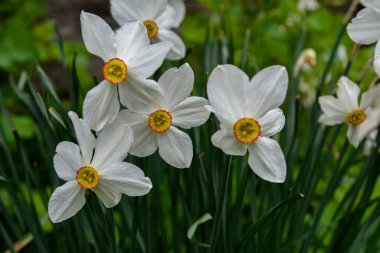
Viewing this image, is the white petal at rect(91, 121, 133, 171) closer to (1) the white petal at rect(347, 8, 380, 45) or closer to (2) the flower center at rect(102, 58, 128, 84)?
(2) the flower center at rect(102, 58, 128, 84)

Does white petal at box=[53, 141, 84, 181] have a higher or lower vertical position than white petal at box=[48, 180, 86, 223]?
higher

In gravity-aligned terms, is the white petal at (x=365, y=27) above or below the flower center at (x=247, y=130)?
above

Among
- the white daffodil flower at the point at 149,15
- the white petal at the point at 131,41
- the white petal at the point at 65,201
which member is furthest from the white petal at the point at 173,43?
the white petal at the point at 65,201

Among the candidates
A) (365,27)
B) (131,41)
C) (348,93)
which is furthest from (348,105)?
(131,41)

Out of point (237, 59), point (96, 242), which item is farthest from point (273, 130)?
point (237, 59)

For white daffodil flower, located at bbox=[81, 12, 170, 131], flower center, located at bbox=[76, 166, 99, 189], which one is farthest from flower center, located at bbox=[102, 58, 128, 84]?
flower center, located at bbox=[76, 166, 99, 189]

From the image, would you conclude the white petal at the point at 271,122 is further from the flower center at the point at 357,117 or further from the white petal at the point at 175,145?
the flower center at the point at 357,117

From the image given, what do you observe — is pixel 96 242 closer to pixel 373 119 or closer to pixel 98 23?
pixel 98 23
